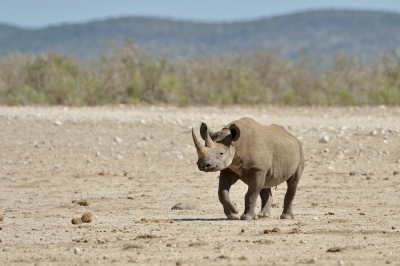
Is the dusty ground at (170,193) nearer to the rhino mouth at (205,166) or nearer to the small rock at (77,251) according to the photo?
the small rock at (77,251)

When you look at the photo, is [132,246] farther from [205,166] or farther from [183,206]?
[183,206]

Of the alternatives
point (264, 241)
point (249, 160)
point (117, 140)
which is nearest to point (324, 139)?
point (117, 140)

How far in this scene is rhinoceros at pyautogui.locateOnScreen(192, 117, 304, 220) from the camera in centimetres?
1121

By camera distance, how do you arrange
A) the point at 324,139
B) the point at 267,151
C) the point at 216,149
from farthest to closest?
the point at 324,139, the point at 267,151, the point at 216,149

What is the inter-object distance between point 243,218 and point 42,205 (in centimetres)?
361

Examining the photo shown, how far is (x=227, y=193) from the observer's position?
38.1 ft

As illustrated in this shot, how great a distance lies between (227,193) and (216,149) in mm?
729

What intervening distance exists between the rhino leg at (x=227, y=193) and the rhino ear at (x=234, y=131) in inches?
21.6

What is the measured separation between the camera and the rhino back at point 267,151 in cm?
1162

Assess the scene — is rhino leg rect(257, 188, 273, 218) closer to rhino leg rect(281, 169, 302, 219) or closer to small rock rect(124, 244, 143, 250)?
rhino leg rect(281, 169, 302, 219)

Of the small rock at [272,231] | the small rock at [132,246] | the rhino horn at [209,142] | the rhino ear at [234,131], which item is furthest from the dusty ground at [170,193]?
the rhino ear at [234,131]

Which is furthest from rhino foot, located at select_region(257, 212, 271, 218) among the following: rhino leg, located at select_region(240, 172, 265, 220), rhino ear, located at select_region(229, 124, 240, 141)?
rhino ear, located at select_region(229, 124, 240, 141)

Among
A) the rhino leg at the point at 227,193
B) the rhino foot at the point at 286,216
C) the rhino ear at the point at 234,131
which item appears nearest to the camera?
the rhino ear at the point at 234,131

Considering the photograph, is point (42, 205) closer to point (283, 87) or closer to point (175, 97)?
point (175, 97)
